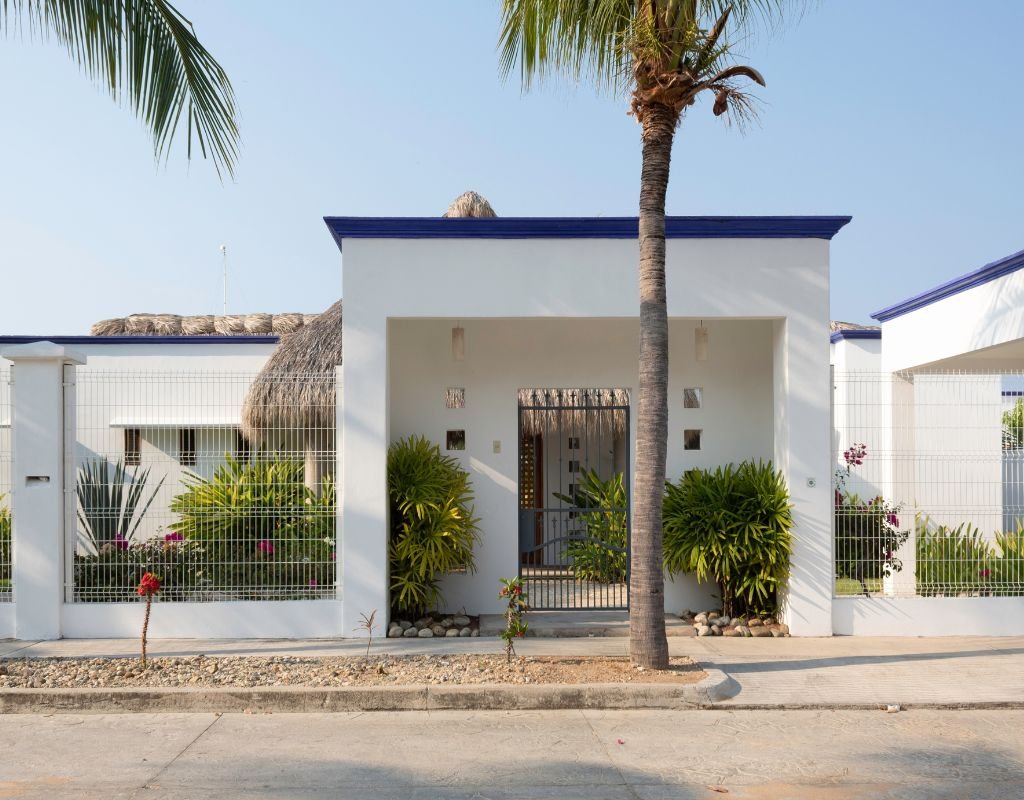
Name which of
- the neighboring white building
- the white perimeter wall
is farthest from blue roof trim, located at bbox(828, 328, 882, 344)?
the neighboring white building

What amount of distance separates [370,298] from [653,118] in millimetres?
3359

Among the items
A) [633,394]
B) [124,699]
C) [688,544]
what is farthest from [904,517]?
[124,699]

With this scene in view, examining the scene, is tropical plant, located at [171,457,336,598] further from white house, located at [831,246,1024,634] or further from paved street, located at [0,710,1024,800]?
white house, located at [831,246,1024,634]

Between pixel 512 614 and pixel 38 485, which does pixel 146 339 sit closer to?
pixel 38 485

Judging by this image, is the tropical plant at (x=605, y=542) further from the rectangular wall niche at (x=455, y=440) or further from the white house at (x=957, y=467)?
the white house at (x=957, y=467)

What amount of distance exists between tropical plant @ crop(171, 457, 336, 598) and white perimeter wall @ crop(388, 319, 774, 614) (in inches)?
60.4

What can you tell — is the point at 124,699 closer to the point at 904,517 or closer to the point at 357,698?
the point at 357,698

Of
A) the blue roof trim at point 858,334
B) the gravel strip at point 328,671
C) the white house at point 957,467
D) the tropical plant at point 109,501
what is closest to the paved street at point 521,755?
the gravel strip at point 328,671

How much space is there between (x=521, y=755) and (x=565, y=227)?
539 cm

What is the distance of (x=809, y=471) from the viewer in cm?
979

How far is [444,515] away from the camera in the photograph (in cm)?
995

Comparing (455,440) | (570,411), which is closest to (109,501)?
(455,440)

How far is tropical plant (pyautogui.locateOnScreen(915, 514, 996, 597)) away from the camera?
10.0 metres

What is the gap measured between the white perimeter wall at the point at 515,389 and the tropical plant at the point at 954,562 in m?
1.99
